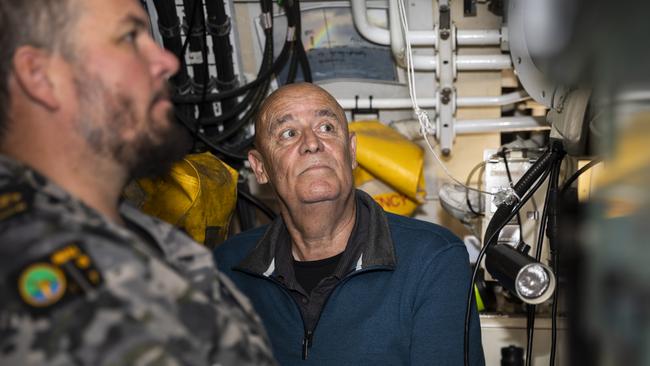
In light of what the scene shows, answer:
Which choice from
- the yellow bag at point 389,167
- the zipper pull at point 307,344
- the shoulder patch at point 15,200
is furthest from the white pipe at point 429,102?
the shoulder patch at point 15,200

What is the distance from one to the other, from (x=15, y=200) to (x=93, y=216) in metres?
0.09

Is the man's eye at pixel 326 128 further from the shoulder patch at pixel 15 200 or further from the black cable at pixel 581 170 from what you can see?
the shoulder patch at pixel 15 200

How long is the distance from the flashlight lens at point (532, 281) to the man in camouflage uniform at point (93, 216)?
0.55 metres

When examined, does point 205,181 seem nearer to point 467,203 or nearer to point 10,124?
point 467,203

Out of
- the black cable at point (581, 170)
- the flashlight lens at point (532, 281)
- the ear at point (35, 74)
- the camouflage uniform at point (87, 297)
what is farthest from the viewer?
the black cable at point (581, 170)

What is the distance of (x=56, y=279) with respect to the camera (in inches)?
31.4

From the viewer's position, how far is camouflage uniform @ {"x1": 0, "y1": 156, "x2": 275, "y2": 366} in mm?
777

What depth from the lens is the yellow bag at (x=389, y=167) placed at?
7.57 feet

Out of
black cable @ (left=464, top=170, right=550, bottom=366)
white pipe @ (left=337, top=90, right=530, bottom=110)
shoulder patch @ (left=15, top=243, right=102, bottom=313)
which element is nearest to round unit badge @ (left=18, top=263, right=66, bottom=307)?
shoulder patch @ (left=15, top=243, right=102, bottom=313)

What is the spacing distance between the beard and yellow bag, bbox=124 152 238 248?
0.80m

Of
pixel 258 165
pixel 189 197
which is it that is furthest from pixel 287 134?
pixel 189 197

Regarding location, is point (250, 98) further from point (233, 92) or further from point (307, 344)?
point (307, 344)

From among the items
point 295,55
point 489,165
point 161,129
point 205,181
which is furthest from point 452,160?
point 161,129

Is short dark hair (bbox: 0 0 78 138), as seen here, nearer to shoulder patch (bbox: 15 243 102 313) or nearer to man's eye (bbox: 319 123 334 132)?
shoulder patch (bbox: 15 243 102 313)
